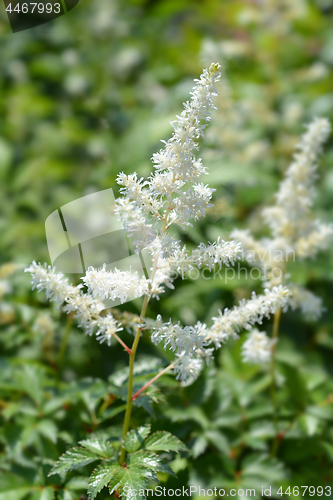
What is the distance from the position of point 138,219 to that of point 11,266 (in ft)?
3.48

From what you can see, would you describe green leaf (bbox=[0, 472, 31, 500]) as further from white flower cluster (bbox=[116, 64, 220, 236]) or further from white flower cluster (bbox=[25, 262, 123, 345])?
white flower cluster (bbox=[116, 64, 220, 236])

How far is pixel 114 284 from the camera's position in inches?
40.9

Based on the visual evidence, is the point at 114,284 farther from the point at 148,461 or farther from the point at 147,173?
the point at 147,173

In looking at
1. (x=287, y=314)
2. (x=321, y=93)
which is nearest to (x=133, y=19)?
(x=321, y=93)

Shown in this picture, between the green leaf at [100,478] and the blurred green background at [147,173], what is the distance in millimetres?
268

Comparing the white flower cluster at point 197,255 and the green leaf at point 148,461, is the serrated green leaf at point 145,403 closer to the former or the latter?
the green leaf at point 148,461

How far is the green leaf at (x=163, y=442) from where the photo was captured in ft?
3.71

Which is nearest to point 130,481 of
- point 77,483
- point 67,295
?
point 77,483

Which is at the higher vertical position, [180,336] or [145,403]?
[180,336]

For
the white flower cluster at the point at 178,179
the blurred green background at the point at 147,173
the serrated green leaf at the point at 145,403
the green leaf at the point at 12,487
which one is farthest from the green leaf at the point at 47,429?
the white flower cluster at the point at 178,179

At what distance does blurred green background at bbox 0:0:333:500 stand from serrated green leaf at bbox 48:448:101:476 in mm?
225

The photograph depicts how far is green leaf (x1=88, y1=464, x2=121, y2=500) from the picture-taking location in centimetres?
101

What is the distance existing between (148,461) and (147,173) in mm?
1119

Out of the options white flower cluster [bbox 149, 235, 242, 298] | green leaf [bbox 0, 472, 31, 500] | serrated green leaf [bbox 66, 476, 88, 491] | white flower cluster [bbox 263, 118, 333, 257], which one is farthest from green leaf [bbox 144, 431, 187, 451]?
white flower cluster [bbox 263, 118, 333, 257]
